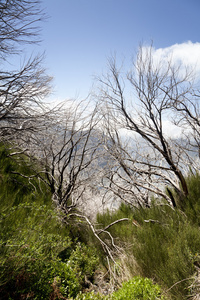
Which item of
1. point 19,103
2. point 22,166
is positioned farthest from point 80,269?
point 19,103

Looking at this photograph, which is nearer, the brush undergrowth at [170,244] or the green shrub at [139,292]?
the green shrub at [139,292]

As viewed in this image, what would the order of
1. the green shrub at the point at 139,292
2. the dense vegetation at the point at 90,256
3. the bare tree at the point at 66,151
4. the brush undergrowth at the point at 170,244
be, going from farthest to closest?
the bare tree at the point at 66,151
the brush undergrowth at the point at 170,244
the green shrub at the point at 139,292
the dense vegetation at the point at 90,256

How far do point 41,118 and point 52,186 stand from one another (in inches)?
78.6

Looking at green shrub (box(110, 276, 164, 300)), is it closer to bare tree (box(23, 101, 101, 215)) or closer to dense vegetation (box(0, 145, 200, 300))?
dense vegetation (box(0, 145, 200, 300))

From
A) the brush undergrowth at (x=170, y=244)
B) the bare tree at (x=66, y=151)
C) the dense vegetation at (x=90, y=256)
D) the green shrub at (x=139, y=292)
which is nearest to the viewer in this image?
the dense vegetation at (x=90, y=256)

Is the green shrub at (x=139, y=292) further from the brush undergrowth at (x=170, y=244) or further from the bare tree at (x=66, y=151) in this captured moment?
the bare tree at (x=66, y=151)

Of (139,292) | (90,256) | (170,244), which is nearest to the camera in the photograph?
(139,292)

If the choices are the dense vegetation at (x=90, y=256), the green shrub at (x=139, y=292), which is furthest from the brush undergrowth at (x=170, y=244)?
the green shrub at (x=139, y=292)

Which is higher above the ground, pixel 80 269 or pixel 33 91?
pixel 33 91

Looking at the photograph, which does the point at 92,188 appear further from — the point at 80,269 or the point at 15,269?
the point at 15,269

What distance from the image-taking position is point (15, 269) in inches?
85.0

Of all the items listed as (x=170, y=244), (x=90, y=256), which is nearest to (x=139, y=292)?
(x=170, y=244)

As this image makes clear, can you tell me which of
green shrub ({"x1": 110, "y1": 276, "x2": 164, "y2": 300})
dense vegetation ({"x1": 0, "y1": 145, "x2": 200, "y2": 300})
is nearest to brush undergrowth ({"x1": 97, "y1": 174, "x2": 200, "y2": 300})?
dense vegetation ({"x1": 0, "y1": 145, "x2": 200, "y2": 300})

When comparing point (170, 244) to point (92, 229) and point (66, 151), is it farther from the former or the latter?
point (66, 151)
